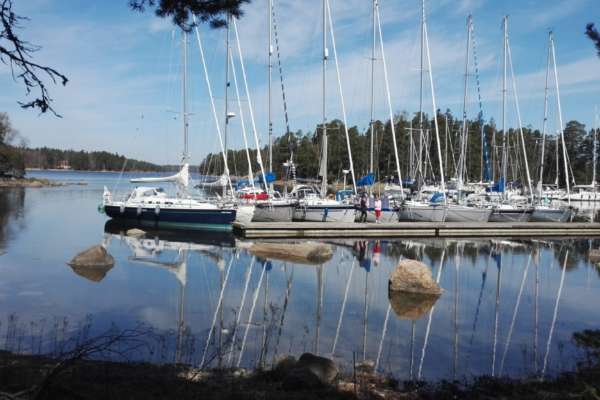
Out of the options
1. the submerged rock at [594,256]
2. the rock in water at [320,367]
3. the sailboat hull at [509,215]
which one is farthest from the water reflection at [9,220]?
the sailboat hull at [509,215]

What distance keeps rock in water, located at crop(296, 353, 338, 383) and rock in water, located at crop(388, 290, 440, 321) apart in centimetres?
627

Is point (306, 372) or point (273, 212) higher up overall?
point (273, 212)

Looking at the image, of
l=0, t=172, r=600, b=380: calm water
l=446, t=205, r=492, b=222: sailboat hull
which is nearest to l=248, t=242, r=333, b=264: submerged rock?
l=0, t=172, r=600, b=380: calm water

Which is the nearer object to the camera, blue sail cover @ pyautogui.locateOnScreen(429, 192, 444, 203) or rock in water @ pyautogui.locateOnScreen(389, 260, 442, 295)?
rock in water @ pyautogui.locateOnScreen(389, 260, 442, 295)

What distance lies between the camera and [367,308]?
15852mm

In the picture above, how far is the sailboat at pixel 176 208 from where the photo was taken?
34.6m

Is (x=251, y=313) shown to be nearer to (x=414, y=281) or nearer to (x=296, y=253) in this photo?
(x=414, y=281)

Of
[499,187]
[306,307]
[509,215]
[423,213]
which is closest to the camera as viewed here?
[306,307]

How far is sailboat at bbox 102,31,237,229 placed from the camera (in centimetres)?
3456

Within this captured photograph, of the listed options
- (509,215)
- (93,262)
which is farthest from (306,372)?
(509,215)

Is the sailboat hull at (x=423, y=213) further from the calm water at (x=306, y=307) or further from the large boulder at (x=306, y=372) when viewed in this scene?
the large boulder at (x=306, y=372)

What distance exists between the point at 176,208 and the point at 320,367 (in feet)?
91.8

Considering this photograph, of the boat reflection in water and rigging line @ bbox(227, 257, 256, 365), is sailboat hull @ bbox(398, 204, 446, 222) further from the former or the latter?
rigging line @ bbox(227, 257, 256, 365)

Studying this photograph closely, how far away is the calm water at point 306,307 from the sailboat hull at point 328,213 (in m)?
7.26
